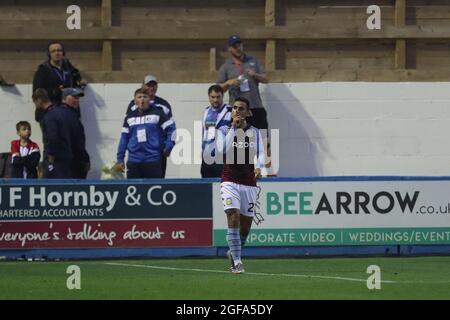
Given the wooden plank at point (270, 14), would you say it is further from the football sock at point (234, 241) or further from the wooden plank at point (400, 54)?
the football sock at point (234, 241)

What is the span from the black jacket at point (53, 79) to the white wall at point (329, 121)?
1.05 m

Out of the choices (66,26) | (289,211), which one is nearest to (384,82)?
(289,211)

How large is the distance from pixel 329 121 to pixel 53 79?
485 cm

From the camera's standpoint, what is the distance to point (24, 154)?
20016mm

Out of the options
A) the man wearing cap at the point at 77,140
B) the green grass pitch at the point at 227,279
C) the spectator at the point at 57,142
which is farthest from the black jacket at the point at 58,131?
the green grass pitch at the point at 227,279

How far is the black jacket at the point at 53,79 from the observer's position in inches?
797

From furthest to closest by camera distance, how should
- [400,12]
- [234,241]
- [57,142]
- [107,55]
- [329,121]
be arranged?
[400,12] < [107,55] < [329,121] < [57,142] < [234,241]

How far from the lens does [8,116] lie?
21406 mm

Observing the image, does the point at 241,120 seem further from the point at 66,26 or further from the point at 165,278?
the point at 66,26

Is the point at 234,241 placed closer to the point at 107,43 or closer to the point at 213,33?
the point at 213,33

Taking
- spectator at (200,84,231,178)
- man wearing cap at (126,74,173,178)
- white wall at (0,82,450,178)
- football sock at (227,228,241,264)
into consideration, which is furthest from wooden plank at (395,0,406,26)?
football sock at (227,228,241,264)

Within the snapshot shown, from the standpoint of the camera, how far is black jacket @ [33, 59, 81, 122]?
20.2 meters

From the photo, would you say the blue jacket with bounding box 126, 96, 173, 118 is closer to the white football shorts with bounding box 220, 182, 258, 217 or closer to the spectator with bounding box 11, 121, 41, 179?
the spectator with bounding box 11, 121, 41, 179

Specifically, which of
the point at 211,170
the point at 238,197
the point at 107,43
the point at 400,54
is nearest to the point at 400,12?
the point at 400,54
